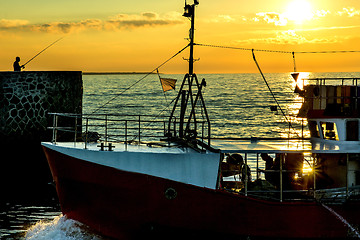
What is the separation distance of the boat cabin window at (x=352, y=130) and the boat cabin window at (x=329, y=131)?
338 mm

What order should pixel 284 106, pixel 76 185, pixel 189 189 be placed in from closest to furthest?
1. pixel 189 189
2. pixel 76 185
3. pixel 284 106

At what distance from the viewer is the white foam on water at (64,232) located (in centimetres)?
1644

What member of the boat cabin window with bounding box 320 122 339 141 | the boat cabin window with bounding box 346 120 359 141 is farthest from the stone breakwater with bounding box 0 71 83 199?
the boat cabin window with bounding box 346 120 359 141

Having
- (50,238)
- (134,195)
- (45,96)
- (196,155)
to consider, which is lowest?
(50,238)

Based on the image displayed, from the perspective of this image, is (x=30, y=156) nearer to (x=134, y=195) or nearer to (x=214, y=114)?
(x=134, y=195)

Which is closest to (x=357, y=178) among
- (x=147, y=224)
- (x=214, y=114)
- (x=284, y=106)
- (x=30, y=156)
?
(x=147, y=224)

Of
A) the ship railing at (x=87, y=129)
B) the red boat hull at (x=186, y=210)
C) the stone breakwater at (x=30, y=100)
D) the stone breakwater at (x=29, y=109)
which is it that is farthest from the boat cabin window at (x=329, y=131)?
the stone breakwater at (x=30, y=100)

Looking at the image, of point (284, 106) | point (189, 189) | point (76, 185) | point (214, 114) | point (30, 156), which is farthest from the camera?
point (284, 106)

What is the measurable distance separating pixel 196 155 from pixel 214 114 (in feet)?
196

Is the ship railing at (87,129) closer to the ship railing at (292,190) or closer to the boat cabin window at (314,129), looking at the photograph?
the ship railing at (292,190)

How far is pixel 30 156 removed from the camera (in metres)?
28.3

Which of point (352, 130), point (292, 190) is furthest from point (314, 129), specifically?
point (292, 190)

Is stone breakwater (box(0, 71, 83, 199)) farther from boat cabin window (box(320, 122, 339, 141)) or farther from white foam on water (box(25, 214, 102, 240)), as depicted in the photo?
boat cabin window (box(320, 122, 339, 141))

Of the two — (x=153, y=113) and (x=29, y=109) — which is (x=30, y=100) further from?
(x=153, y=113)
